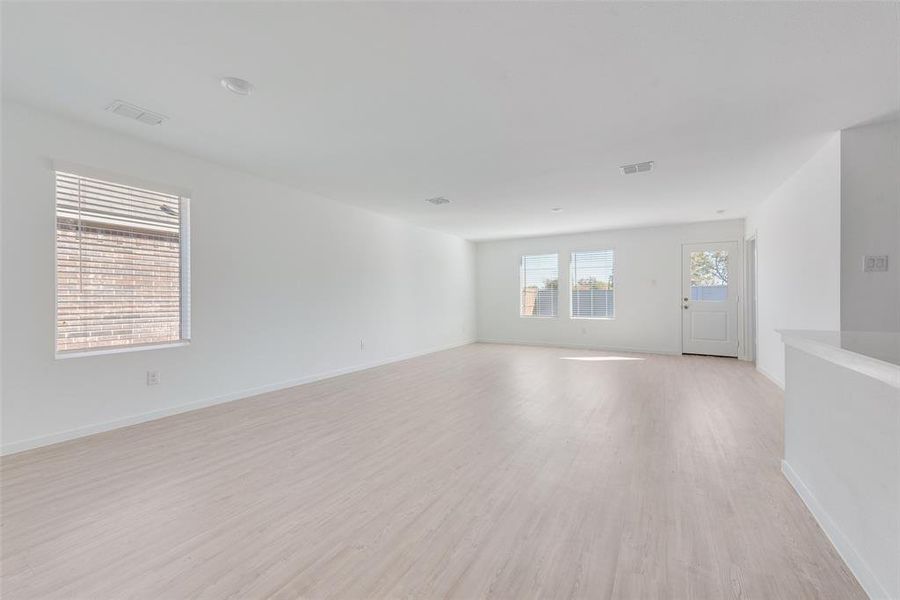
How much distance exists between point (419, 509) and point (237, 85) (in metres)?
2.83

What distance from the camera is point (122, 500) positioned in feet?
6.98

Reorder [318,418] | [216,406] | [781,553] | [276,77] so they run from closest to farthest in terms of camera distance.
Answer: [781,553] → [276,77] → [318,418] → [216,406]

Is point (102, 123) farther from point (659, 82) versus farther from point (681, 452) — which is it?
point (681, 452)

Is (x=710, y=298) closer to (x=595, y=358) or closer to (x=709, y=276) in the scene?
(x=709, y=276)

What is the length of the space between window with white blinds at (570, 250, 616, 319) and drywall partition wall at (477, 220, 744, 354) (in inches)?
4.8

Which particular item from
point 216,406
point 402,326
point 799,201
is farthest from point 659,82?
point 402,326

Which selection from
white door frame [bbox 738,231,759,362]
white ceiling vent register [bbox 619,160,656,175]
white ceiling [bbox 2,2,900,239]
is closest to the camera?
white ceiling [bbox 2,2,900,239]

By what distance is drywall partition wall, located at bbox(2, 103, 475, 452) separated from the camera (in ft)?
9.12

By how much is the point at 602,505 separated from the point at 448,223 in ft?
18.4

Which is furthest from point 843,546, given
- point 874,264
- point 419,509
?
point 874,264

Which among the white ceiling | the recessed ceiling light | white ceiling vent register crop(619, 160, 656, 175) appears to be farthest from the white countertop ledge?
the recessed ceiling light

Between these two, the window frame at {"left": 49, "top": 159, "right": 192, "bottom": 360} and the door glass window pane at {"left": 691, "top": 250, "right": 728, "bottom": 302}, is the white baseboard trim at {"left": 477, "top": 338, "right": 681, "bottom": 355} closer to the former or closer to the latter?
the door glass window pane at {"left": 691, "top": 250, "right": 728, "bottom": 302}

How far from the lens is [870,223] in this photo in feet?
9.91

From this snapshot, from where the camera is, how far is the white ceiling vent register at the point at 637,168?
3.86m
